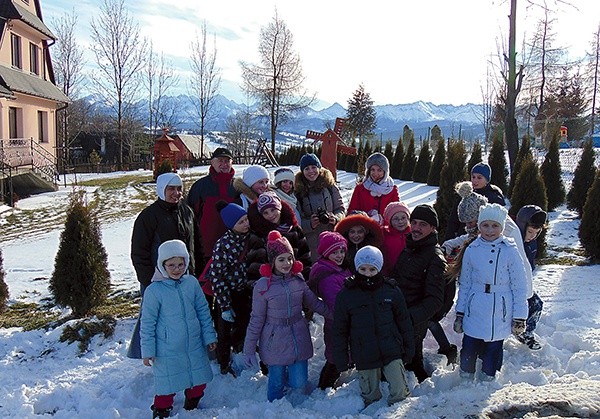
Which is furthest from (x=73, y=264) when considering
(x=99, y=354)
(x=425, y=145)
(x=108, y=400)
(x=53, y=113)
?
(x=53, y=113)

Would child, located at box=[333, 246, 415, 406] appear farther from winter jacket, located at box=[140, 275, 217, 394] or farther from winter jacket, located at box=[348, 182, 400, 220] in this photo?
winter jacket, located at box=[348, 182, 400, 220]

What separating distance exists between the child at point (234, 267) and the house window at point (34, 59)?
75.0ft

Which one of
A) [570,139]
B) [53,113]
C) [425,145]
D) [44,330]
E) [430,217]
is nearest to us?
[430,217]

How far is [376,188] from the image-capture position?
16.2 ft

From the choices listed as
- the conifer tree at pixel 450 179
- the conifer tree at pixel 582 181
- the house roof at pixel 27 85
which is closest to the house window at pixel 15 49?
the house roof at pixel 27 85

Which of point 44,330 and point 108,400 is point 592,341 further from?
point 44,330

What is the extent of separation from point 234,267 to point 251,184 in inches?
34.9

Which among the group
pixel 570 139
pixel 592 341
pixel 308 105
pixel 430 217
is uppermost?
pixel 308 105

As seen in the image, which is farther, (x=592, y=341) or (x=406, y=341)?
(x=592, y=341)

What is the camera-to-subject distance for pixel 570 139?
32812 millimetres

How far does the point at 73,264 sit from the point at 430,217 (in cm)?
398

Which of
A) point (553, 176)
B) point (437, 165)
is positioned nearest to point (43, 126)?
point (437, 165)

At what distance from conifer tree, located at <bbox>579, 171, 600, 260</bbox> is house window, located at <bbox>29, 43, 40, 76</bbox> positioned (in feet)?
76.5

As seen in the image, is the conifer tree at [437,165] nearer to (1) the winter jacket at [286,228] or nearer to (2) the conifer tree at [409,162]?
(2) the conifer tree at [409,162]
